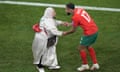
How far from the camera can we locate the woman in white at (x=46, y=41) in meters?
10.8

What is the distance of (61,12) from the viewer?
53.2 feet

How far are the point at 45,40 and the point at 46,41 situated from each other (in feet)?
0.13

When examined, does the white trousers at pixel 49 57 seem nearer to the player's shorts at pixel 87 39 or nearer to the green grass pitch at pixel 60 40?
the green grass pitch at pixel 60 40

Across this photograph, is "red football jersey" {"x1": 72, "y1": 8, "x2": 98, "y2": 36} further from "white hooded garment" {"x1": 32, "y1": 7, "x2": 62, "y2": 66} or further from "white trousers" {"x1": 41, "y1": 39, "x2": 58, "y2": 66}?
"white trousers" {"x1": 41, "y1": 39, "x2": 58, "y2": 66}

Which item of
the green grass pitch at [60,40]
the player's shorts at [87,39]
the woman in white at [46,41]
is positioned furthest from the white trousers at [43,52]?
the player's shorts at [87,39]

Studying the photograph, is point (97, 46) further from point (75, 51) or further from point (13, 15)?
point (13, 15)

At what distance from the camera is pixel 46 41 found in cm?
1095

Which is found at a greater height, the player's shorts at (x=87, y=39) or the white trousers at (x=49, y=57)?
the player's shorts at (x=87, y=39)

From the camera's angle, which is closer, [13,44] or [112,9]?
[13,44]

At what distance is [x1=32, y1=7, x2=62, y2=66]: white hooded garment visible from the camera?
10.8 meters

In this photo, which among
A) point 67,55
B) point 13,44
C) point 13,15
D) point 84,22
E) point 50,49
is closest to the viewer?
point 84,22

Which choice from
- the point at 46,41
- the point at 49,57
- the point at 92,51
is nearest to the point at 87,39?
the point at 92,51

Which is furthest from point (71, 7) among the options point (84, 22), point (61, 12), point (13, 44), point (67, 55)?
point (61, 12)

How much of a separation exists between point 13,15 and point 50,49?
5126 millimetres
